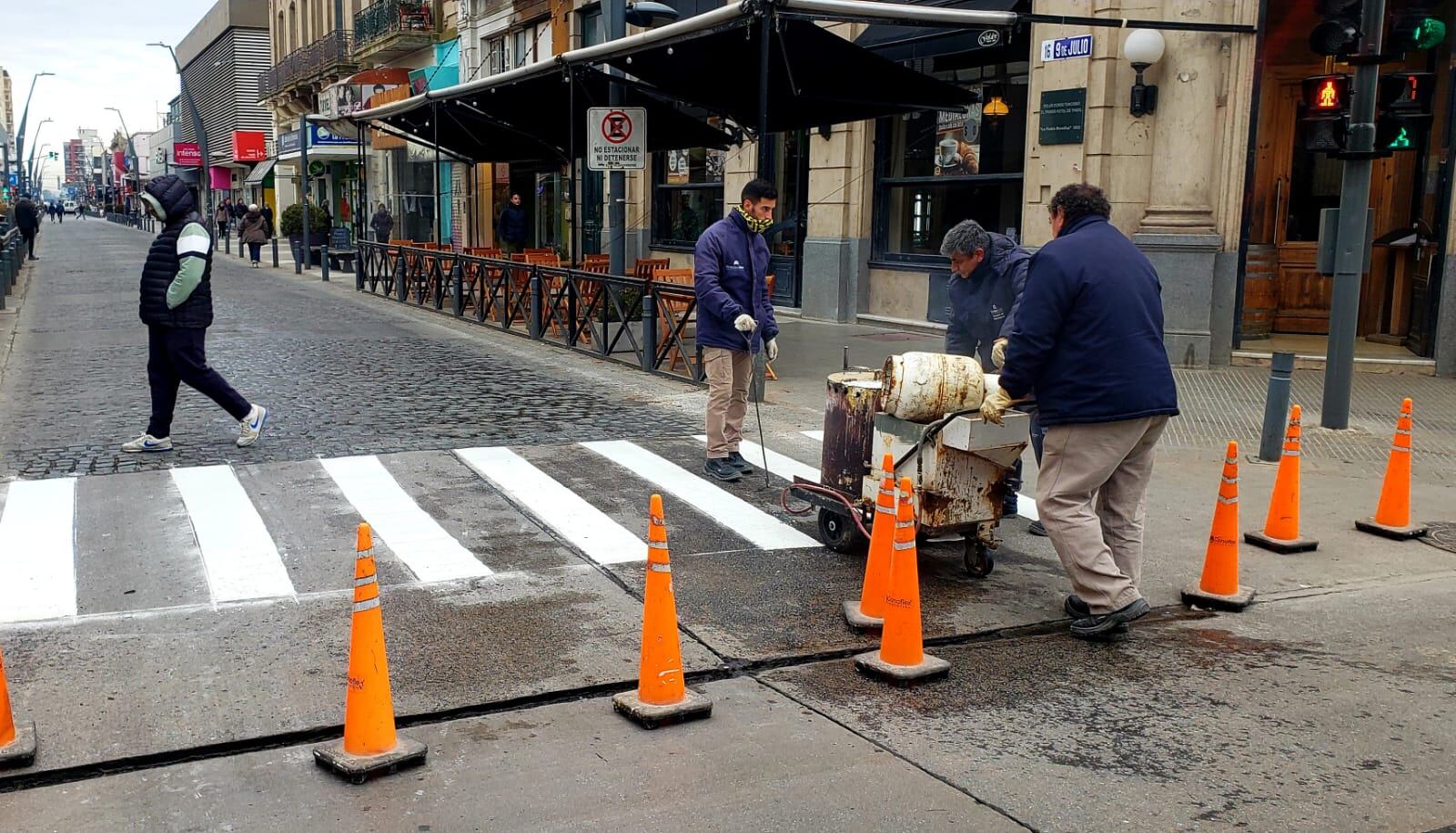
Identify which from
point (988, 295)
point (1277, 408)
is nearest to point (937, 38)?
point (1277, 408)

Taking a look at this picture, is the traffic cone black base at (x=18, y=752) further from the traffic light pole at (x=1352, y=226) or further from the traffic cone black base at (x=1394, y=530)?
the traffic light pole at (x=1352, y=226)

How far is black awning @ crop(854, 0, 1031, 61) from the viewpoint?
1596 cm

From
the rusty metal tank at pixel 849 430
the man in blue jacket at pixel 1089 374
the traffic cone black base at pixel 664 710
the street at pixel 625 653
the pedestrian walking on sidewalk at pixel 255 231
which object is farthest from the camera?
the pedestrian walking on sidewalk at pixel 255 231

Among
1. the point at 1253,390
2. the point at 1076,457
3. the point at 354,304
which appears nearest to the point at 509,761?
the point at 1076,457

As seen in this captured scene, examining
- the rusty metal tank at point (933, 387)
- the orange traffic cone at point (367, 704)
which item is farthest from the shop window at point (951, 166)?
the orange traffic cone at point (367, 704)

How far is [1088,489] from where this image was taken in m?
5.62

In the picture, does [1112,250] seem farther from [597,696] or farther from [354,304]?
[354,304]

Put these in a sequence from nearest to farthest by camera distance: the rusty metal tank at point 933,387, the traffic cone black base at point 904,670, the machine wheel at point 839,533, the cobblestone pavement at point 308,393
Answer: the traffic cone black base at point 904,670 < the rusty metal tank at point 933,387 < the machine wheel at point 839,533 < the cobblestone pavement at point 308,393

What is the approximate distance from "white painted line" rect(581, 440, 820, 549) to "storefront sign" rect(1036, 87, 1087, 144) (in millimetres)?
7808

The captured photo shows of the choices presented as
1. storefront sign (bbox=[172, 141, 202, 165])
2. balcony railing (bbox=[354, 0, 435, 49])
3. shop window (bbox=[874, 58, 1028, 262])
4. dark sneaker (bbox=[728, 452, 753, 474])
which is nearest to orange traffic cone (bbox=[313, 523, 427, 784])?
dark sneaker (bbox=[728, 452, 753, 474])

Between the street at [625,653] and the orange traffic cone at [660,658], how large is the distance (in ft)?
0.30

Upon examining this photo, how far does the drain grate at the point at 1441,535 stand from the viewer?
7439 mm

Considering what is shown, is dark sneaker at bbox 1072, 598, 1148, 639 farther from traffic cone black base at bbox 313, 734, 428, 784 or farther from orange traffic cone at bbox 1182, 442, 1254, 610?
traffic cone black base at bbox 313, 734, 428, 784

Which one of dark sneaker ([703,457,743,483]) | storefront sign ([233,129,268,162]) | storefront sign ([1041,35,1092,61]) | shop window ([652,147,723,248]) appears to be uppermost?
storefront sign ([233,129,268,162])
